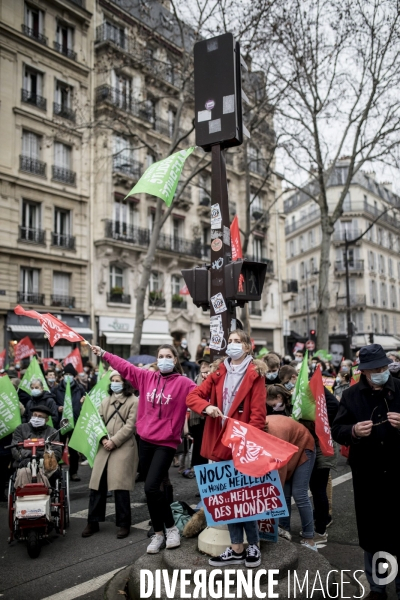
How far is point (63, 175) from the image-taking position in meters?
25.5

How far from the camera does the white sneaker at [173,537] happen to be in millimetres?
4581

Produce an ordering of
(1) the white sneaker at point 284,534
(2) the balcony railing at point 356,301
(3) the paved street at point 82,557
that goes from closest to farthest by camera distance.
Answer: (3) the paved street at point 82,557 → (1) the white sneaker at point 284,534 → (2) the balcony railing at point 356,301

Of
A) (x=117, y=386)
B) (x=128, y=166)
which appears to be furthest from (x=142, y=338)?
(x=117, y=386)

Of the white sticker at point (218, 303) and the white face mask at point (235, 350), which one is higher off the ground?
the white sticker at point (218, 303)

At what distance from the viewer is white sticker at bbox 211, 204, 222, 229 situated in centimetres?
577

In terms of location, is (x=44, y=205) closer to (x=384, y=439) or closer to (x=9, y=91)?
(x=9, y=91)

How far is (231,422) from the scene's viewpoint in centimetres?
411

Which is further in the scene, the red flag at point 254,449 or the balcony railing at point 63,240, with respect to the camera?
the balcony railing at point 63,240

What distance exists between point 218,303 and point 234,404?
1.88 metres

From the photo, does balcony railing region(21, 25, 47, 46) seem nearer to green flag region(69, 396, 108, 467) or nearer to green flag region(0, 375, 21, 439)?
green flag region(0, 375, 21, 439)

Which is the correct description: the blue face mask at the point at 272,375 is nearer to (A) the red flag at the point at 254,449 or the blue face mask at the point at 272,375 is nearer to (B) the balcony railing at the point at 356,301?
(A) the red flag at the point at 254,449

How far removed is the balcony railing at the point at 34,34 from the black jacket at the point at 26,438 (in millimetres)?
23021

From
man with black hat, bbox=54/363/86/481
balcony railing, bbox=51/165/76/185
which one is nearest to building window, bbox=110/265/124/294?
balcony railing, bbox=51/165/76/185

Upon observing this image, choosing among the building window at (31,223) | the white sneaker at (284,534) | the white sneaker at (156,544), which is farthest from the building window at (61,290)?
the white sneaker at (156,544)
